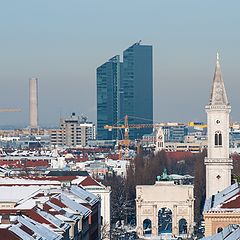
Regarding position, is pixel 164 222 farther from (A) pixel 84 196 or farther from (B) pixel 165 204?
(A) pixel 84 196

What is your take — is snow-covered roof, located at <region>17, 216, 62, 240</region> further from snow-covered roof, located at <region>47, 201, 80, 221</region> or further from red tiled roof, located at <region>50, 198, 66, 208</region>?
red tiled roof, located at <region>50, 198, 66, 208</region>

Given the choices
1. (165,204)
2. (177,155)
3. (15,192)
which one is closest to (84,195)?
(15,192)

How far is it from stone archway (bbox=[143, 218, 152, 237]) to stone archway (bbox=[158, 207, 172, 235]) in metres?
0.68

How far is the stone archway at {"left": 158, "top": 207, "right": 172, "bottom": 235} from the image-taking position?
9267cm

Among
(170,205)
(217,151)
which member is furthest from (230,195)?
(170,205)

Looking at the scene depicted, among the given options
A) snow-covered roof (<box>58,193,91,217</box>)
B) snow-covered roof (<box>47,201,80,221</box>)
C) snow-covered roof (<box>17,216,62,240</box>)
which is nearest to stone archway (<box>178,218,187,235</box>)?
snow-covered roof (<box>58,193,91,217</box>)

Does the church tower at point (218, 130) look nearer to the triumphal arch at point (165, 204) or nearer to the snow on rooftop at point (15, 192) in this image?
the triumphal arch at point (165, 204)

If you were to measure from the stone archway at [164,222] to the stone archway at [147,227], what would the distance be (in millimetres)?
681

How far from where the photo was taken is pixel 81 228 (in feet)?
204

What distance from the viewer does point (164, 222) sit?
327 feet

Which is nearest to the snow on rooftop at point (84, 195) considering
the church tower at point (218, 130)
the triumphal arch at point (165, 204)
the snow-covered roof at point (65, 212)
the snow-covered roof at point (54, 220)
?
the snow-covered roof at point (65, 212)

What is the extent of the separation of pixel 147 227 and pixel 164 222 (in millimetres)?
5418

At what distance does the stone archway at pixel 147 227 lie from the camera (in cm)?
9063

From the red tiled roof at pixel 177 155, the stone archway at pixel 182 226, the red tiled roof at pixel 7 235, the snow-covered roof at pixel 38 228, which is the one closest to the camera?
the red tiled roof at pixel 7 235
